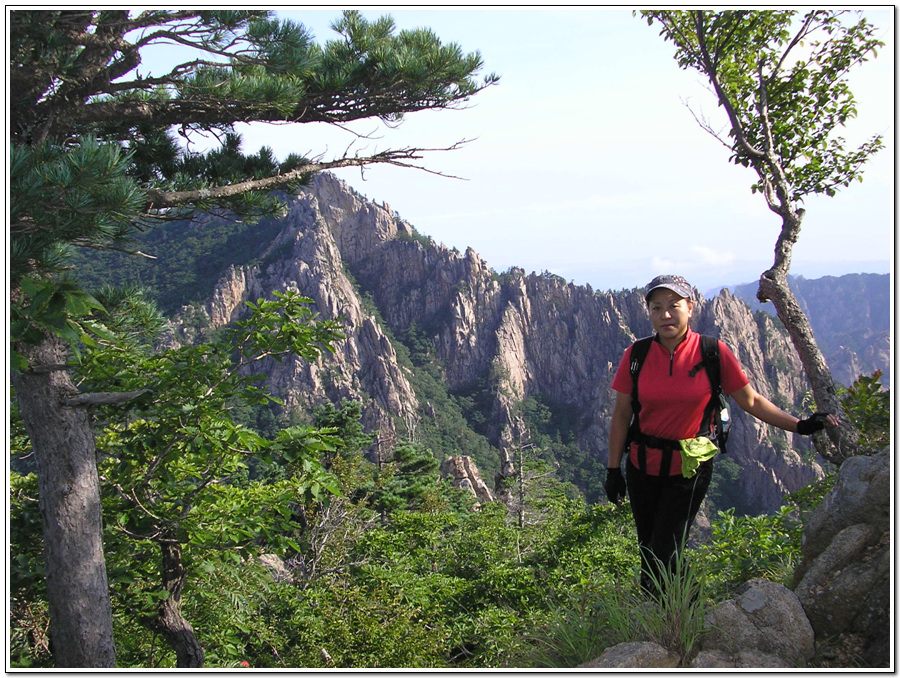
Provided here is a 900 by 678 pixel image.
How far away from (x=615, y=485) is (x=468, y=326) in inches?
3153

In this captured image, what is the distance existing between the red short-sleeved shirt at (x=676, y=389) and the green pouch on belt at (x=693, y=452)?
46 mm

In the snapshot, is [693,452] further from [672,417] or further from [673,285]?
[673,285]

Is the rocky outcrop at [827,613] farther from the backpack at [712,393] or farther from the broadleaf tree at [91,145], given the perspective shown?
the broadleaf tree at [91,145]

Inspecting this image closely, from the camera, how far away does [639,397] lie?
2494 mm

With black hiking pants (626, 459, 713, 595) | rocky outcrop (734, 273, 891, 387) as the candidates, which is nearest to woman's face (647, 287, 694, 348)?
black hiking pants (626, 459, 713, 595)

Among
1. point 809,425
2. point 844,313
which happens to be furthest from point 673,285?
point 844,313

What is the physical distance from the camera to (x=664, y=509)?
253 cm

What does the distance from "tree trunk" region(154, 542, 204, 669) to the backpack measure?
2906 mm

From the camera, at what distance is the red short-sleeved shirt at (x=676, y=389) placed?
241 centimetres

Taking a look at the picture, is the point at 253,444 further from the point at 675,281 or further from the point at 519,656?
the point at 675,281

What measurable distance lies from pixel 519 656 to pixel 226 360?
2.24 meters

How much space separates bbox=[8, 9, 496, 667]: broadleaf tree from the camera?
2562mm

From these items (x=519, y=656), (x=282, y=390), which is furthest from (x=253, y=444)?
(x=282, y=390)

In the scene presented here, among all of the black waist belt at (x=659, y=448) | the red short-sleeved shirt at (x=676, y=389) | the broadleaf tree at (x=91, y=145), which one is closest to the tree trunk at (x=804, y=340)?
the red short-sleeved shirt at (x=676, y=389)
